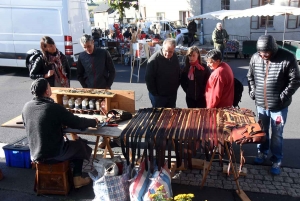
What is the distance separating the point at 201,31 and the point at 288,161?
15097mm

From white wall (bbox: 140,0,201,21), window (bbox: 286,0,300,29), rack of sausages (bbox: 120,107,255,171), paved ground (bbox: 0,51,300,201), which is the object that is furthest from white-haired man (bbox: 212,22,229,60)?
white wall (bbox: 140,0,201,21)

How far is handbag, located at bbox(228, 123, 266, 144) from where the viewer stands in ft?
10.4

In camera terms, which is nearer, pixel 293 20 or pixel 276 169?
pixel 276 169

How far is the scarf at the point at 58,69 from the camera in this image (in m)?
4.78

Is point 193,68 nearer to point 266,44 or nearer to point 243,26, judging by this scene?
point 266,44

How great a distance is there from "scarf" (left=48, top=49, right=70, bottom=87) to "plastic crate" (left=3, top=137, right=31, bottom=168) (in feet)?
3.68

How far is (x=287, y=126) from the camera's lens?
5.75m

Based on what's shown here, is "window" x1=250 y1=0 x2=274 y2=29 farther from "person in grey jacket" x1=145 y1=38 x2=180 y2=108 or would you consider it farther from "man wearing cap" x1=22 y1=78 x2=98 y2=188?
"man wearing cap" x1=22 y1=78 x2=98 y2=188

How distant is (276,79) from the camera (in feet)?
12.3

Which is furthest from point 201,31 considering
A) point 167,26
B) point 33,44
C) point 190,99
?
point 190,99

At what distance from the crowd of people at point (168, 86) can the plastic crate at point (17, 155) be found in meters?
0.90

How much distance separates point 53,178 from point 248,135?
2.32 m

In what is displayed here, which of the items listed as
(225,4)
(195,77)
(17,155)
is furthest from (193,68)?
(225,4)

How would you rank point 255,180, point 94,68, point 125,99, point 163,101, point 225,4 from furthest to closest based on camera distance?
point 225,4 → point 94,68 → point 163,101 → point 125,99 → point 255,180
